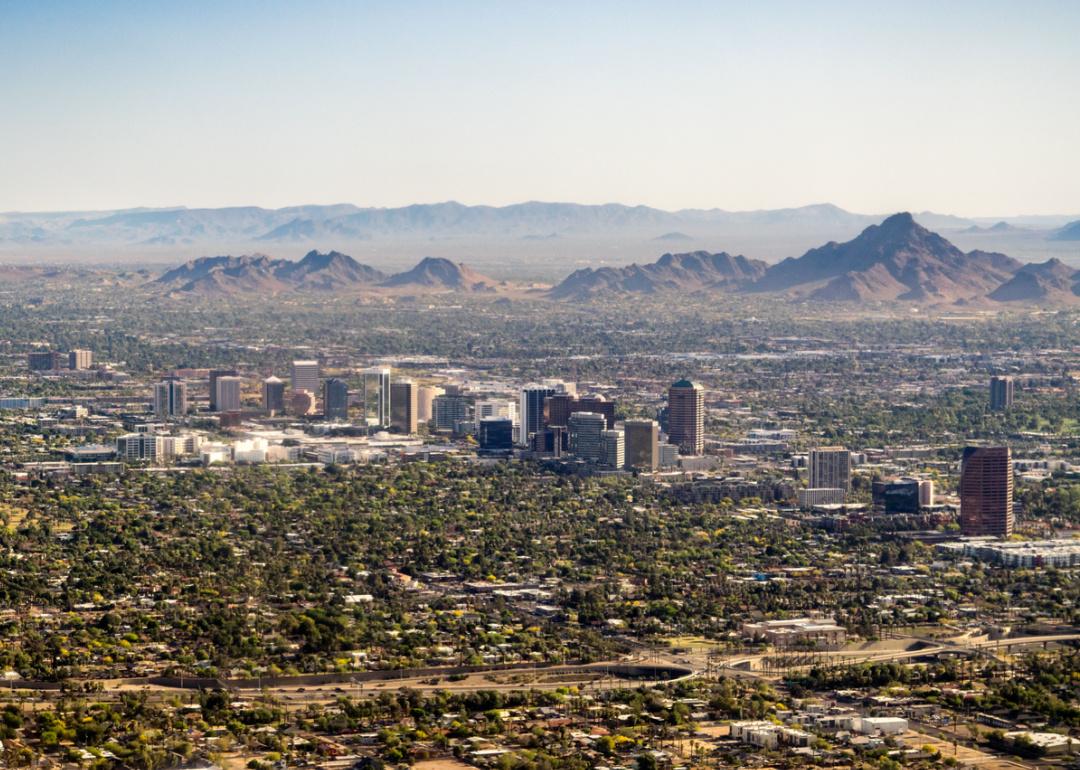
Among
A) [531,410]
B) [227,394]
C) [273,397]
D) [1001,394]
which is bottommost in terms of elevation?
[273,397]

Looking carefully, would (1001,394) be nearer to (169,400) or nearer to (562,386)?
(562,386)

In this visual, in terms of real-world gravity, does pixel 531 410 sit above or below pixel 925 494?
above

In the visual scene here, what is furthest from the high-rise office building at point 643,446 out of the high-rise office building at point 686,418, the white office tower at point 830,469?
the white office tower at point 830,469

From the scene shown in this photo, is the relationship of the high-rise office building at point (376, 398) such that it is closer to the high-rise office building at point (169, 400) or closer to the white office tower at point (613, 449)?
the high-rise office building at point (169, 400)

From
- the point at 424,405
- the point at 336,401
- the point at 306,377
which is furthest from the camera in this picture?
the point at 306,377

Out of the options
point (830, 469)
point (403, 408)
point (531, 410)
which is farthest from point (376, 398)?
point (830, 469)

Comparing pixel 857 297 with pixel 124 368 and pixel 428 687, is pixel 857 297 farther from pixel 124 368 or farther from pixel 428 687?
pixel 428 687

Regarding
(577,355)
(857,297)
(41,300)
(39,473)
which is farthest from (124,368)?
(857,297)
